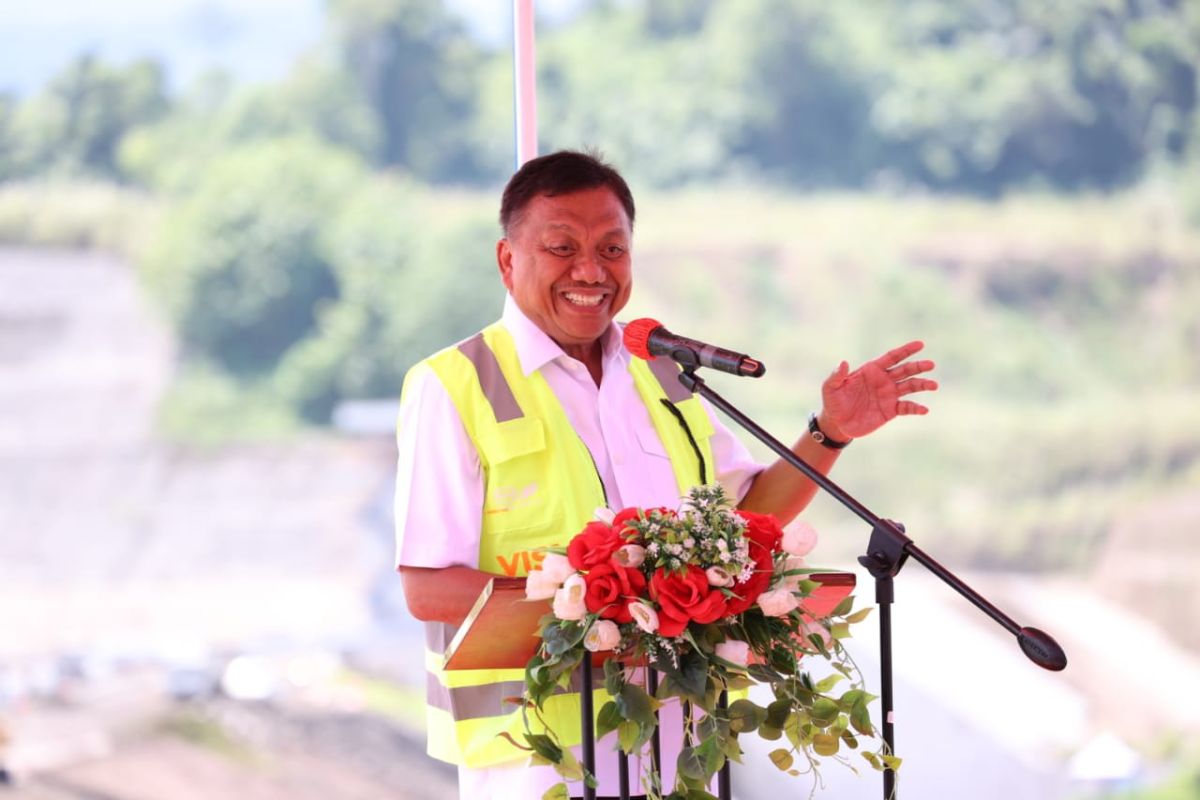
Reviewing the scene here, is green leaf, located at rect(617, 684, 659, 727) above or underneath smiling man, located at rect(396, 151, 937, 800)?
underneath

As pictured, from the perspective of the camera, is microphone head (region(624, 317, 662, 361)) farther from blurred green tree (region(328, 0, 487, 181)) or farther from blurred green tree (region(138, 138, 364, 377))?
blurred green tree (region(328, 0, 487, 181))

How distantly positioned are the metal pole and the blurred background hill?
9339 mm

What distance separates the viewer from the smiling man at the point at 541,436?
88.4 inches

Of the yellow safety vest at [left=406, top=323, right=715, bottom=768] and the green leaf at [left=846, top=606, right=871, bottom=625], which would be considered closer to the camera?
the green leaf at [left=846, top=606, right=871, bottom=625]

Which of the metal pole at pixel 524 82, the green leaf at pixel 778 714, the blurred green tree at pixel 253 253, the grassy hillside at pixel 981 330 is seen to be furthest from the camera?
the grassy hillside at pixel 981 330

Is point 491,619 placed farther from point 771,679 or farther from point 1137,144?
point 1137,144

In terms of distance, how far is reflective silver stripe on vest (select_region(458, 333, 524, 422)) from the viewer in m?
2.35

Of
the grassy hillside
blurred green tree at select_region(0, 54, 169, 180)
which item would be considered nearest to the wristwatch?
the grassy hillside

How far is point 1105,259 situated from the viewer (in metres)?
13.4

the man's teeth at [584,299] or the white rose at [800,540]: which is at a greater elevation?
the man's teeth at [584,299]

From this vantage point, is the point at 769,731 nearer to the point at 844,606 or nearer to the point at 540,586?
the point at 844,606

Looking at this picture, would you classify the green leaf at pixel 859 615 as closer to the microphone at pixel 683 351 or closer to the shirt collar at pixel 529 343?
the microphone at pixel 683 351

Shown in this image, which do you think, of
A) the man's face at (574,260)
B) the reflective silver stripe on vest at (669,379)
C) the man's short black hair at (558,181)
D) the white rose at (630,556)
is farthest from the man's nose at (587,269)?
the white rose at (630,556)

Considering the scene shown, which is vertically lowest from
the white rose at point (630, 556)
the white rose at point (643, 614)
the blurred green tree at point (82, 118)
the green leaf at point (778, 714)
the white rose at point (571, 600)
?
the green leaf at point (778, 714)
